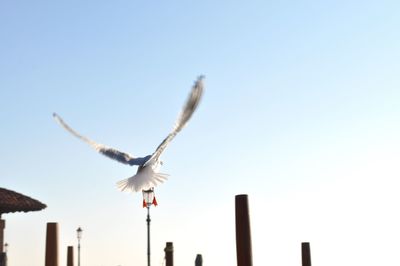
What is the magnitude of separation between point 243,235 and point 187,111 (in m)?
6.16

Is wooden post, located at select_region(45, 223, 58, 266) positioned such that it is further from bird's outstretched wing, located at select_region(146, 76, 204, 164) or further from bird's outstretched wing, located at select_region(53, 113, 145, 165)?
bird's outstretched wing, located at select_region(53, 113, 145, 165)

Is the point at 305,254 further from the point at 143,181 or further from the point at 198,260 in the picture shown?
the point at 143,181

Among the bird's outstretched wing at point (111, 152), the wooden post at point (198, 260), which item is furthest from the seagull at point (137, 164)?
the wooden post at point (198, 260)

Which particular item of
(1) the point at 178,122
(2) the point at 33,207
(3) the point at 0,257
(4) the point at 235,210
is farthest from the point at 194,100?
(2) the point at 33,207

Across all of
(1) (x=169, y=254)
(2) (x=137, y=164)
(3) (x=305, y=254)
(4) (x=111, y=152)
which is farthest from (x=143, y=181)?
(3) (x=305, y=254)

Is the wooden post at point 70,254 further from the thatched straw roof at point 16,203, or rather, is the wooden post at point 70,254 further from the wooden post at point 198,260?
the wooden post at point 198,260

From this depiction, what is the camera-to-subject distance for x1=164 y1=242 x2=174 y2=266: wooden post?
1442 cm

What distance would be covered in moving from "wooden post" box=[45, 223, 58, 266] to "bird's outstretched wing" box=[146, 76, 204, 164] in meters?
5.93

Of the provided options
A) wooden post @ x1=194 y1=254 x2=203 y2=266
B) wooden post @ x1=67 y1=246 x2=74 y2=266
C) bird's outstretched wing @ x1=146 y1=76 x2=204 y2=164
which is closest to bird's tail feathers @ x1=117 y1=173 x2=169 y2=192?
bird's outstretched wing @ x1=146 y1=76 x2=204 y2=164

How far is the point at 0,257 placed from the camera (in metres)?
11.5

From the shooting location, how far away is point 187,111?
11.8 m

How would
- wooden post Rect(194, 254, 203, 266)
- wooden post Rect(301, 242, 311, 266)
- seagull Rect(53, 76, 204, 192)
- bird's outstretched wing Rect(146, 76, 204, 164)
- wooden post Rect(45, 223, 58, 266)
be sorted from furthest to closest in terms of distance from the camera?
wooden post Rect(301, 242, 311, 266) < wooden post Rect(194, 254, 203, 266) < seagull Rect(53, 76, 204, 192) < bird's outstretched wing Rect(146, 76, 204, 164) < wooden post Rect(45, 223, 58, 266)

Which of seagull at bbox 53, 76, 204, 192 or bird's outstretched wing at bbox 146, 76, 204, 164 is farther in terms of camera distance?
seagull at bbox 53, 76, 204, 192

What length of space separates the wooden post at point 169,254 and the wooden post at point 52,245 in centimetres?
966
